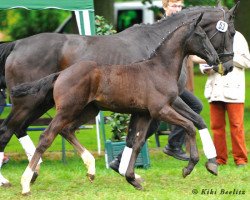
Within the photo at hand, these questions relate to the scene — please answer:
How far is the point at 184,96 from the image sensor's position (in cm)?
1079

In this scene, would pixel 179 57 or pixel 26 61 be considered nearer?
pixel 179 57

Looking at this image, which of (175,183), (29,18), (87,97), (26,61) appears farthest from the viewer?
(29,18)

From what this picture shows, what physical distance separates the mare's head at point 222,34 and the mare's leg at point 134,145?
141 centimetres

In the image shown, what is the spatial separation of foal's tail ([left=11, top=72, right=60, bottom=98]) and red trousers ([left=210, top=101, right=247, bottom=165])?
2876 mm

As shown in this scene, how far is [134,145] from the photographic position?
888 centimetres

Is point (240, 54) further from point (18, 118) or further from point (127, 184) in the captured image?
point (18, 118)

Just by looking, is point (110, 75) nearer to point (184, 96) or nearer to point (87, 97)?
point (87, 97)

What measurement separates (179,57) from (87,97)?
1.15 metres

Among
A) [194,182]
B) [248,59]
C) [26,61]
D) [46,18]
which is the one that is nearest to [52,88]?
[26,61]

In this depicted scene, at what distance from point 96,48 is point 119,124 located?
1521mm

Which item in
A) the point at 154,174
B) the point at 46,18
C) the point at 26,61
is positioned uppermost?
the point at 26,61

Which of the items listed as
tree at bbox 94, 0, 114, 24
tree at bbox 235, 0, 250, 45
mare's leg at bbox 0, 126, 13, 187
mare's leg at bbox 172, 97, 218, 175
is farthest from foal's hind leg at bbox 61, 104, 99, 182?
tree at bbox 235, 0, 250, 45

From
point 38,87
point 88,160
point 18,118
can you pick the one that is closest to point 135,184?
point 88,160

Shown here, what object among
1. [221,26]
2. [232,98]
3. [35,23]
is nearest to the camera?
[221,26]
